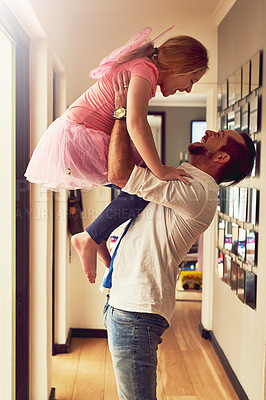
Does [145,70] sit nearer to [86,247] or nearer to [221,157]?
[221,157]

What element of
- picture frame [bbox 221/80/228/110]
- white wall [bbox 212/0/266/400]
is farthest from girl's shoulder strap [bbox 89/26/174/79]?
picture frame [bbox 221/80/228/110]

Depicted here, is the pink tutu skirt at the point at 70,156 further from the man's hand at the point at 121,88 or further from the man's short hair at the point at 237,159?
the man's short hair at the point at 237,159

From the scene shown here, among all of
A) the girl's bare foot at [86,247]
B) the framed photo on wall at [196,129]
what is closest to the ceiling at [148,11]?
the girl's bare foot at [86,247]

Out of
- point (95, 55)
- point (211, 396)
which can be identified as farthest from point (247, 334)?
point (95, 55)

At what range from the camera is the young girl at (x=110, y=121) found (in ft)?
3.87

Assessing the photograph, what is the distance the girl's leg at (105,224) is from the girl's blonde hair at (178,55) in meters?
0.42

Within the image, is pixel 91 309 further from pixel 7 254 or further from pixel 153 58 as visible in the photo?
pixel 153 58

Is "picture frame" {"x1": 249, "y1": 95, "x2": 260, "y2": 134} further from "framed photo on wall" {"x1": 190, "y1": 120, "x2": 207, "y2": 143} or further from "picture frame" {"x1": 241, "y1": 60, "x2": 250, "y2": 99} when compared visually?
"framed photo on wall" {"x1": 190, "y1": 120, "x2": 207, "y2": 143}

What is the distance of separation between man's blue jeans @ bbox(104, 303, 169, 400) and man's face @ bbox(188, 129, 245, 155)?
0.55 m

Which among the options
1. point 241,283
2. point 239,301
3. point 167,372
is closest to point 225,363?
point 167,372

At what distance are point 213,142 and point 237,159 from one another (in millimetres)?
98

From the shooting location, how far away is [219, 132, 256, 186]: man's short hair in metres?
1.32

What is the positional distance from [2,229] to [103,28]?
2.31m

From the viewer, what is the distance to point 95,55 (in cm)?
356
